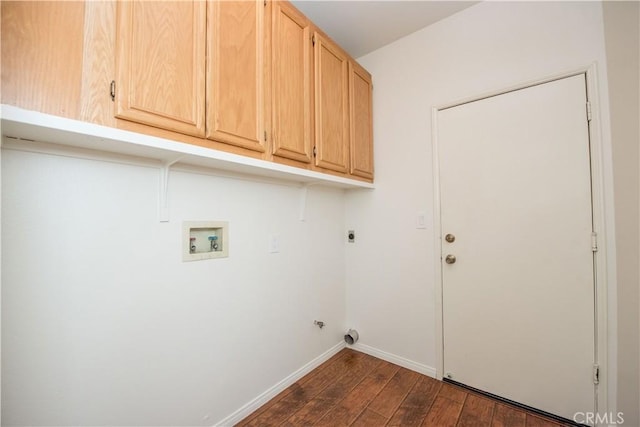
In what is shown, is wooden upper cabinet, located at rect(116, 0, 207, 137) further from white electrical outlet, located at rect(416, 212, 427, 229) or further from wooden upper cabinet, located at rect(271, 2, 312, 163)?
white electrical outlet, located at rect(416, 212, 427, 229)

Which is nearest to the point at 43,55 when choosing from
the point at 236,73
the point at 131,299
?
the point at 236,73

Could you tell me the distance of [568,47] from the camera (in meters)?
1.52

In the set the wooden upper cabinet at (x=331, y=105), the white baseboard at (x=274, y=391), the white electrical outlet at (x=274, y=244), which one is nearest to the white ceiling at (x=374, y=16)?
the wooden upper cabinet at (x=331, y=105)

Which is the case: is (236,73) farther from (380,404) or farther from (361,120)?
(380,404)

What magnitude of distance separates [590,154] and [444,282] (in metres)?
1.13

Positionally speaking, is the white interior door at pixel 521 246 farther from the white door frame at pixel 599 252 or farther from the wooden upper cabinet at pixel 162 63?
the wooden upper cabinet at pixel 162 63

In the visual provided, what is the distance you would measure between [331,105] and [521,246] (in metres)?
1.56

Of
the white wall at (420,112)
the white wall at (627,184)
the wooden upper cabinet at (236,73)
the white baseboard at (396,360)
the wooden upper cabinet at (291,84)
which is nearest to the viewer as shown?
the wooden upper cabinet at (236,73)

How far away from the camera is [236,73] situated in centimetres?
125

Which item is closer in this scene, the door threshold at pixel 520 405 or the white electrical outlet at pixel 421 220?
the door threshold at pixel 520 405

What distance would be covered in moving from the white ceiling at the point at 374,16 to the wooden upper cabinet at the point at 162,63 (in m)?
1.09

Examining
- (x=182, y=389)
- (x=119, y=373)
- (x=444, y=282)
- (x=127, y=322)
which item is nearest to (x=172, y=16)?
(x=127, y=322)

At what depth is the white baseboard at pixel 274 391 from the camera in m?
1.49

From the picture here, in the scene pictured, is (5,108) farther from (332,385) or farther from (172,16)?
(332,385)
